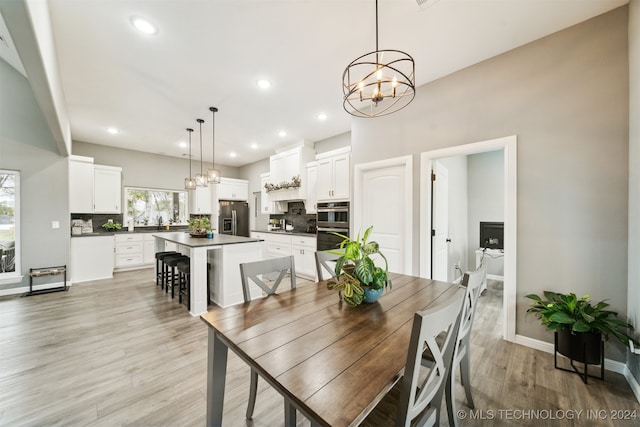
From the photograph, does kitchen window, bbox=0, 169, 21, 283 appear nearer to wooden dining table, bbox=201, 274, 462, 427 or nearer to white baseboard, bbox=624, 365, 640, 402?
wooden dining table, bbox=201, 274, 462, 427

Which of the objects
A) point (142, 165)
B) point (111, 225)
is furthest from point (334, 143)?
point (111, 225)

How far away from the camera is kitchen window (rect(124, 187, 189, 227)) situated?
6060 mm

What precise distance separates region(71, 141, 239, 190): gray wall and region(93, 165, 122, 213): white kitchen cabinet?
42 cm

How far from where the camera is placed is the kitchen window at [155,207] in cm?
606

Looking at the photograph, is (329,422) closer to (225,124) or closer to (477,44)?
(477,44)

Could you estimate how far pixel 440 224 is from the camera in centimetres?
332

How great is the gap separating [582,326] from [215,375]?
8.59 feet

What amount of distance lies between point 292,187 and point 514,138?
3947 millimetres

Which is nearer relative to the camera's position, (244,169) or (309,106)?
(309,106)

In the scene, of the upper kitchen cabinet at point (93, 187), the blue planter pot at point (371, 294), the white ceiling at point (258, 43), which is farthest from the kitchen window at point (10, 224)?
the blue planter pot at point (371, 294)

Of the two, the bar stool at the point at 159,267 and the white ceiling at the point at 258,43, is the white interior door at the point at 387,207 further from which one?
the bar stool at the point at 159,267

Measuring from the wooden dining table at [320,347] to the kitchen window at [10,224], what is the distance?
5.02 metres

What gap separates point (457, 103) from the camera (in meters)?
2.76

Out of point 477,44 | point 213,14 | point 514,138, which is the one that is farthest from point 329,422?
point 477,44
